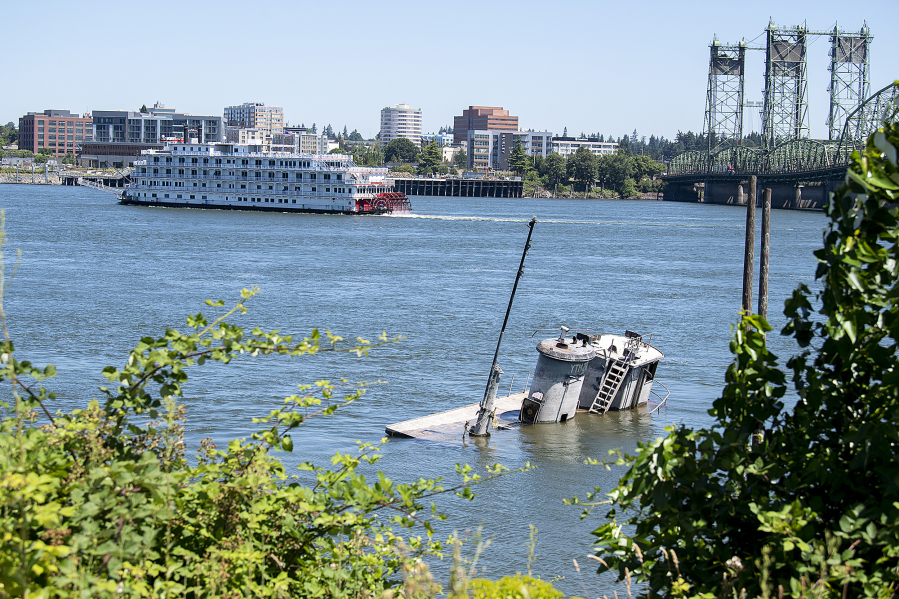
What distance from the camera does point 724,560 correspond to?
14.8 ft

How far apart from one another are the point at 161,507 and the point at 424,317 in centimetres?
3258

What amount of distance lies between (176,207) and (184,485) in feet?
363

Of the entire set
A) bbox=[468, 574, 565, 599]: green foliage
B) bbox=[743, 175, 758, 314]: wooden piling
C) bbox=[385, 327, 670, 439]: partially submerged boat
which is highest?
bbox=[743, 175, 758, 314]: wooden piling

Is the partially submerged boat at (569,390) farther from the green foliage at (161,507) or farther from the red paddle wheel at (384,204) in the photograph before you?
the red paddle wheel at (384,204)

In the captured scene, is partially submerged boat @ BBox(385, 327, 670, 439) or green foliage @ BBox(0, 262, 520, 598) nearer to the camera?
green foliage @ BBox(0, 262, 520, 598)

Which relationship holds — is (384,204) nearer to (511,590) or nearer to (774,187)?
(774,187)

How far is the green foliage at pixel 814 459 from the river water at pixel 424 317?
307 cm

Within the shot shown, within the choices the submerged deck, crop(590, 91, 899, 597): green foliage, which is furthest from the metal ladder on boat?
crop(590, 91, 899, 597): green foliage

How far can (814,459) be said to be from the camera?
439cm

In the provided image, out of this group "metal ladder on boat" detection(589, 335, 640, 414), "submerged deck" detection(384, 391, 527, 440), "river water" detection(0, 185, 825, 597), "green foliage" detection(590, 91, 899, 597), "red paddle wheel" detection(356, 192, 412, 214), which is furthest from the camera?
"red paddle wheel" detection(356, 192, 412, 214)

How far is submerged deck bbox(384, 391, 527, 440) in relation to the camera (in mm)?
19531

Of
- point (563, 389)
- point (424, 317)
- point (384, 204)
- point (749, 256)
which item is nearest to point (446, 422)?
point (563, 389)

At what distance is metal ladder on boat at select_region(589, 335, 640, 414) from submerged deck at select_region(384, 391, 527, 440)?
1.98 meters

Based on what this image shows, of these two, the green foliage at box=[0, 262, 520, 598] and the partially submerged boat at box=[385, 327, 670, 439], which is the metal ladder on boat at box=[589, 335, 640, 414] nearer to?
the partially submerged boat at box=[385, 327, 670, 439]
